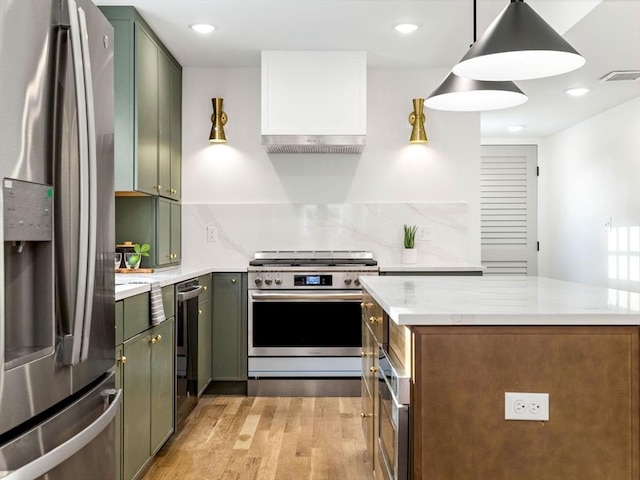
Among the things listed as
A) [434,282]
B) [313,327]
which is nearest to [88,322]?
[434,282]

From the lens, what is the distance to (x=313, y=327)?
409 cm

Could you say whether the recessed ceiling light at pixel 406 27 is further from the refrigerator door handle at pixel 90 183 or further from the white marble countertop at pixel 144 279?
the refrigerator door handle at pixel 90 183

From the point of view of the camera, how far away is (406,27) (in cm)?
369

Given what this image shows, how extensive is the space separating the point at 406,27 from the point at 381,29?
159 mm

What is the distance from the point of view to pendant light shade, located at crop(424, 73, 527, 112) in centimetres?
214

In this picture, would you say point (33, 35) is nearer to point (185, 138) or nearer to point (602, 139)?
point (185, 138)

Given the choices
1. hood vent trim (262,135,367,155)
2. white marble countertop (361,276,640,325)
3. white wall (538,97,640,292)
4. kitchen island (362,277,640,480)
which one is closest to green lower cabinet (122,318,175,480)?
white marble countertop (361,276,640,325)

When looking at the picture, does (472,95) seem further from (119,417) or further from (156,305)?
(119,417)

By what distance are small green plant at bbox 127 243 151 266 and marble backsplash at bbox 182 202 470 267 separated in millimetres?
759

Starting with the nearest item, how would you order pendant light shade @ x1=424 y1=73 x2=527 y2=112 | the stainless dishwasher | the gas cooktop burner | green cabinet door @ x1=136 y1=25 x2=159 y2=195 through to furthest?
1. pendant light shade @ x1=424 y1=73 x2=527 y2=112
2. the stainless dishwasher
3. green cabinet door @ x1=136 y1=25 x2=159 y2=195
4. the gas cooktop burner

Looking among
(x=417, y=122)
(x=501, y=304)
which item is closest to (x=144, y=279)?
(x=501, y=304)

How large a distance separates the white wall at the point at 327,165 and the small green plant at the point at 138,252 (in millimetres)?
762

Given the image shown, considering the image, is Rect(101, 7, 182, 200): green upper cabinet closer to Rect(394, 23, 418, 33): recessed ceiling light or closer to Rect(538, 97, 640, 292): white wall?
Rect(394, 23, 418, 33): recessed ceiling light

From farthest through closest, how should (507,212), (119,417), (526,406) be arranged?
(507,212) → (119,417) → (526,406)
